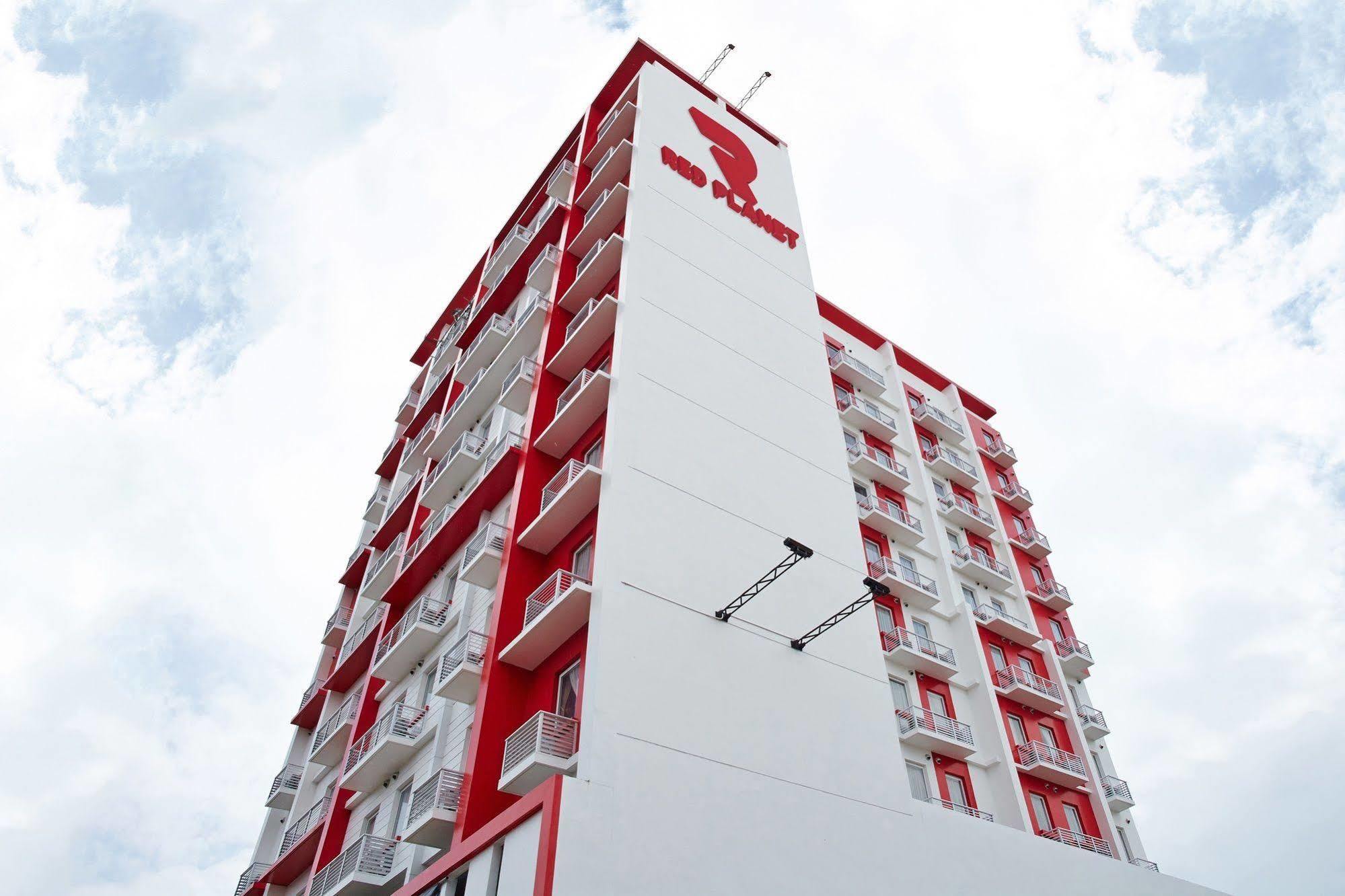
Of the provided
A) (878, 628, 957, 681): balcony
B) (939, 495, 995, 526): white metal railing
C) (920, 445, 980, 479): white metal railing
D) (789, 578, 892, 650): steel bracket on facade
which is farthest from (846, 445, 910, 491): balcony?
(789, 578, 892, 650): steel bracket on facade

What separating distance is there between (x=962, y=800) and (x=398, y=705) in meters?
19.1

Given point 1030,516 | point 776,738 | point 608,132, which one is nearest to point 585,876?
point 776,738

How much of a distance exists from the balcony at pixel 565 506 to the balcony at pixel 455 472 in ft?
24.8

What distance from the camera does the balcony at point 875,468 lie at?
4041cm

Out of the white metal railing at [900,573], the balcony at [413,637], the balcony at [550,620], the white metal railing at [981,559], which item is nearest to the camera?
the balcony at [550,620]

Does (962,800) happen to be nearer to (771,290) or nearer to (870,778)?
(870,778)

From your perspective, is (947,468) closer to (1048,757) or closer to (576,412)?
(1048,757)

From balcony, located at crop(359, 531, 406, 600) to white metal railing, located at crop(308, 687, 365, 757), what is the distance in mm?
4149

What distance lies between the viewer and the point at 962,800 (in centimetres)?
3178

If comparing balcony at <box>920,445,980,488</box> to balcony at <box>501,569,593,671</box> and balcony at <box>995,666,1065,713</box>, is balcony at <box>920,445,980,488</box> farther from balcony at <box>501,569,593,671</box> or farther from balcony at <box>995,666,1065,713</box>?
balcony at <box>501,569,593,671</box>

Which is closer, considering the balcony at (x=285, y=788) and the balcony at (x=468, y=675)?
the balcony at (x=468, y=675)

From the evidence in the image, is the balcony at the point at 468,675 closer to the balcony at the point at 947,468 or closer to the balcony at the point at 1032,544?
the balcony at the point at 947,468

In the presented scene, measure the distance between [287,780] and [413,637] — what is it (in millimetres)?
12787

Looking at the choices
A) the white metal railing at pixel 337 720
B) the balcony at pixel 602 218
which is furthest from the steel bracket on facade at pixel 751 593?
the balcony at pixel 602 218
